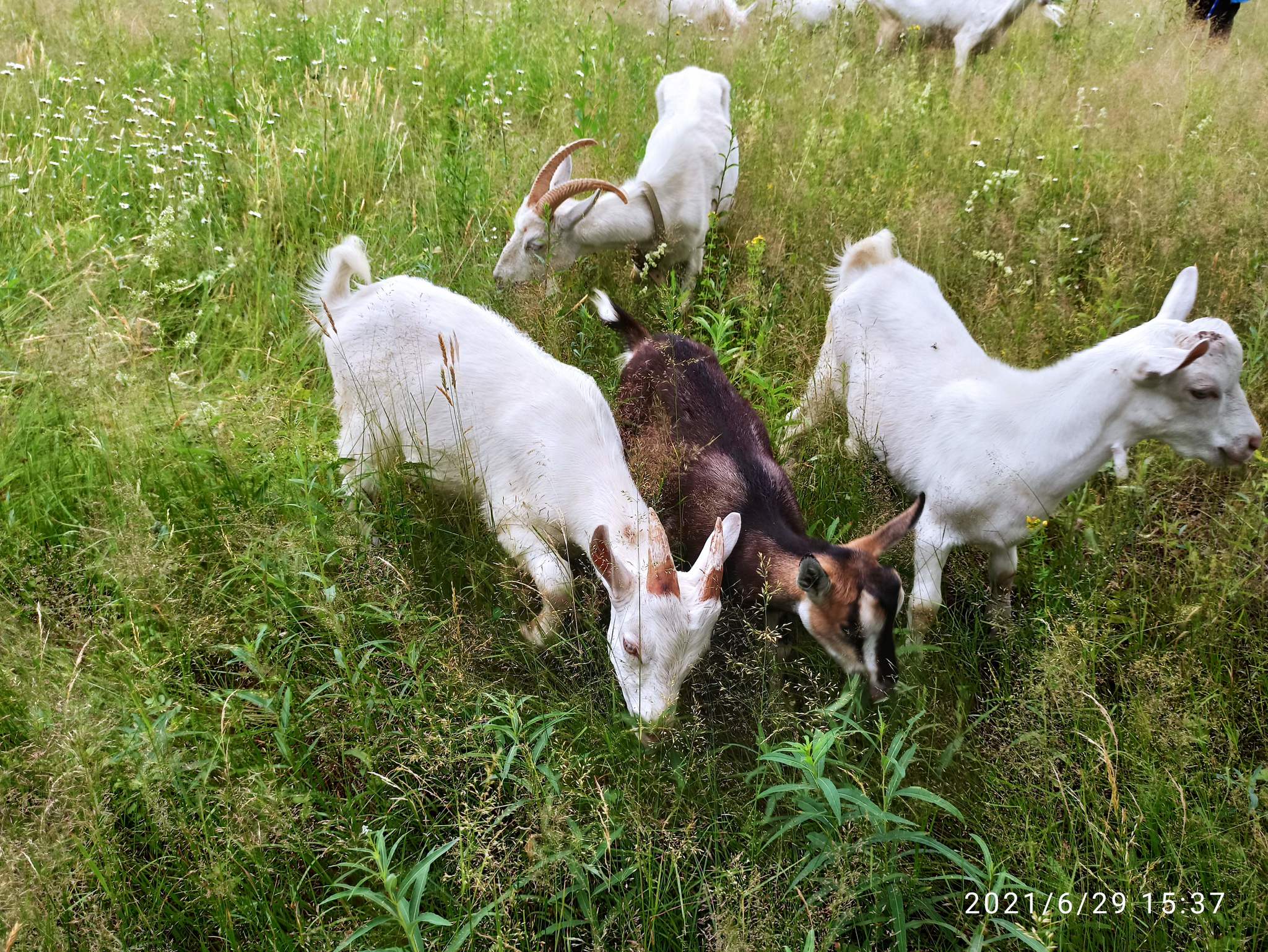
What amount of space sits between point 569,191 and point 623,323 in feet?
3.18

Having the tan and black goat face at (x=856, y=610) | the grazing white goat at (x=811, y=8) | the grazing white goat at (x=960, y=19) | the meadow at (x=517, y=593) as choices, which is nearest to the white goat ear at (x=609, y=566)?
the meadow at (x=517, y=593)

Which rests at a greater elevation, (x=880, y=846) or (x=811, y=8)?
(x=811, y=8)

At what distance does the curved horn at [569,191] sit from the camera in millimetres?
4605

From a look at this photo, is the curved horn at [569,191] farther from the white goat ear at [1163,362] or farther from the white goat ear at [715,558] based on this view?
the white goat ear at [1163,362]

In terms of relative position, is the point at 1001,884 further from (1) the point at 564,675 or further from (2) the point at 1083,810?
(1) the point at 564,675

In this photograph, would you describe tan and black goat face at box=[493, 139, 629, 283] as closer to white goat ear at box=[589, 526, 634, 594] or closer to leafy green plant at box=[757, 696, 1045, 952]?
white goat ear at box=[589, 526, 634, 594]

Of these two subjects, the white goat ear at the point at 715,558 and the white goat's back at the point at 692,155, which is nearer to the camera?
the white goat ear at the point at 715,558

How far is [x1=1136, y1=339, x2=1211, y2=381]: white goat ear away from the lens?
2879 millimetres

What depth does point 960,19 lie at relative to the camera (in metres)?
8.34

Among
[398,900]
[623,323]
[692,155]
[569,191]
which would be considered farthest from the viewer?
[692,155]

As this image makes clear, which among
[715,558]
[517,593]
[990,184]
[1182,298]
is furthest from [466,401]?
[990,184]

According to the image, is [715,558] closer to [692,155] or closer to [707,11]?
[692,155]

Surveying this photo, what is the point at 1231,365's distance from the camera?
2945 millimetres

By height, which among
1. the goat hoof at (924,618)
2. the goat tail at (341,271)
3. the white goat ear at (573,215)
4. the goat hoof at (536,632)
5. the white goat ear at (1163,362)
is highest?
the white goat ear at (1163,362)
